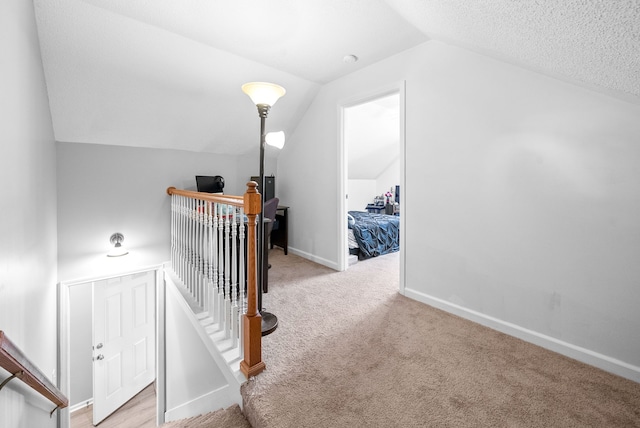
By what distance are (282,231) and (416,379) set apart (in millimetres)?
3104

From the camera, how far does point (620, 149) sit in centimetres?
162

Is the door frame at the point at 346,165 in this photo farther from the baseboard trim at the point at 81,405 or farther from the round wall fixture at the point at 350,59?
the baseboard trim at the point at 81,405

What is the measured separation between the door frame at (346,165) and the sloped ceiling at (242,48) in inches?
12.5

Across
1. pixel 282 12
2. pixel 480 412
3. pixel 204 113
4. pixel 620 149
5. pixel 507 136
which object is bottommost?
pixel 480 412

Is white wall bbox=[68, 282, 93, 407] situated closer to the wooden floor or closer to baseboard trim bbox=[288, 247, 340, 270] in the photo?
the wooden floor

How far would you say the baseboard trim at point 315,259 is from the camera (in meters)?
3.57

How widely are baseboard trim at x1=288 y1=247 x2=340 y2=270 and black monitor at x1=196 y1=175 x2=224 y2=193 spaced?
1.34m

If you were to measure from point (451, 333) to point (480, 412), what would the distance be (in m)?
0.74

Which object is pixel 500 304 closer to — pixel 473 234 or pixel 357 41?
pixel 473 234

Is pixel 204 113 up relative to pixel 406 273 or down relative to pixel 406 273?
up

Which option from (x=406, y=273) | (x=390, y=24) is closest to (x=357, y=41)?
(x=390, y=24)

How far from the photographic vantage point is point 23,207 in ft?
5.32

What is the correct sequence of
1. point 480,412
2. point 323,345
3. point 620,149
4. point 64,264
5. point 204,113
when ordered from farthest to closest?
Result: 1. point 204,113
2. point 64,264
3. point 323,345
4. point 620,149
5. point 480,412

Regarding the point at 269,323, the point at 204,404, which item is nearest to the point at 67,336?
the point at 204,404
